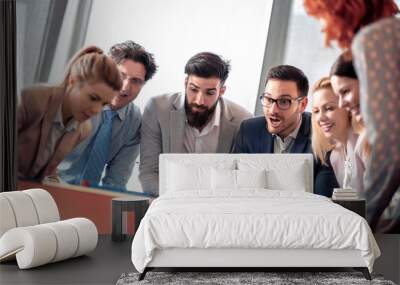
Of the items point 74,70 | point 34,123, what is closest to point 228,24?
point 74,70

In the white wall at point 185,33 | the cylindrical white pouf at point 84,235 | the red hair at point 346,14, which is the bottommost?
the cylindrical white pouf at point 84,235

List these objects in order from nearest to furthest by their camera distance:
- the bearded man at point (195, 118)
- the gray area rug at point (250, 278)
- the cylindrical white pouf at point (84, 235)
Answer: the gray area rug at point (250, 278) < the cylindrical white pouf at point (84, 235) < the bearded man at point (195, 118)

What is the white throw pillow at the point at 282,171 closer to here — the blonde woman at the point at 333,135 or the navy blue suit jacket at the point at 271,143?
the navy blue suit jacket at the point at 271,143

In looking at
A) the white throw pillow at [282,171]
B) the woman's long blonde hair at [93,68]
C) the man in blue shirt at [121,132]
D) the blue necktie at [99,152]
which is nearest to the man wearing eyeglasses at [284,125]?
the white throw pillow at [282,171]

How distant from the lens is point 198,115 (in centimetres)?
688

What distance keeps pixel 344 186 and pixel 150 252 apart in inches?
117

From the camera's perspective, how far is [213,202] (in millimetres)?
4887

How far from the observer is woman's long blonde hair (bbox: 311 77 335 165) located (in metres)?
6.70

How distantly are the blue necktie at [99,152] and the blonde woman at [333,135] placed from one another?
233 cm

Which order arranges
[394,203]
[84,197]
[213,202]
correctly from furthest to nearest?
[84,197] → [394,203] → [213,202]

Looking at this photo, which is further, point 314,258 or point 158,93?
point 158,93

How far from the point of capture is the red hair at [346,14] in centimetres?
510

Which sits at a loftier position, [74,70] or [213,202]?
[74,70]

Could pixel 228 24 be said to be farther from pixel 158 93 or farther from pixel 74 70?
pixel 74 70
